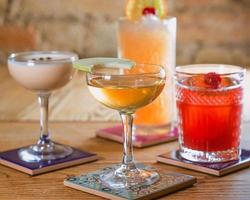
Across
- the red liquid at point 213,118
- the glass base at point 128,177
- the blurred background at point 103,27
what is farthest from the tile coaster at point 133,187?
the blurred background at point 103,27

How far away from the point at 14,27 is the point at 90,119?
1.18 meters

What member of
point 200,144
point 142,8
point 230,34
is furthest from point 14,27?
point 200,144

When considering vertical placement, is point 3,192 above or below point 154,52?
below

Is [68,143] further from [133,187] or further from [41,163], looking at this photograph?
[133,187]

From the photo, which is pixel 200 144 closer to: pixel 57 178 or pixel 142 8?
pixel 57 178

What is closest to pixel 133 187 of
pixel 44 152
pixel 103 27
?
pixel 44 152

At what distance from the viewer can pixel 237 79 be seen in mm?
1184

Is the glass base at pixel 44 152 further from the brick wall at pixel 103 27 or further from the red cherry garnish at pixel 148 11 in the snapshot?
the brick wall at pixel 103 27

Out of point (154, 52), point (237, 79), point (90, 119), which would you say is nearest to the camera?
point (237, 79)

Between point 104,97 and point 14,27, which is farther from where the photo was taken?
point 14,27

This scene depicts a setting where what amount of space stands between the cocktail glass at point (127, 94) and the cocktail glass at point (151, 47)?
1.01 feet

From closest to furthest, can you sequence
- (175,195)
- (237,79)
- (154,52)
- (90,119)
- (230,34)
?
1. (175,195)
2. (237,79)
3. (154,52)
4. (90,119)
5. (230,34)

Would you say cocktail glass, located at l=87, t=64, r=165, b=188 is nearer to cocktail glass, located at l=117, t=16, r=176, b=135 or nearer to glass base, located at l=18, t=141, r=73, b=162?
glass base, located at l=18, t=141, r=73, b=162

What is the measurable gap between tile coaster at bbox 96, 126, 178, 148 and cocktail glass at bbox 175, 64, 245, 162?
146mm
